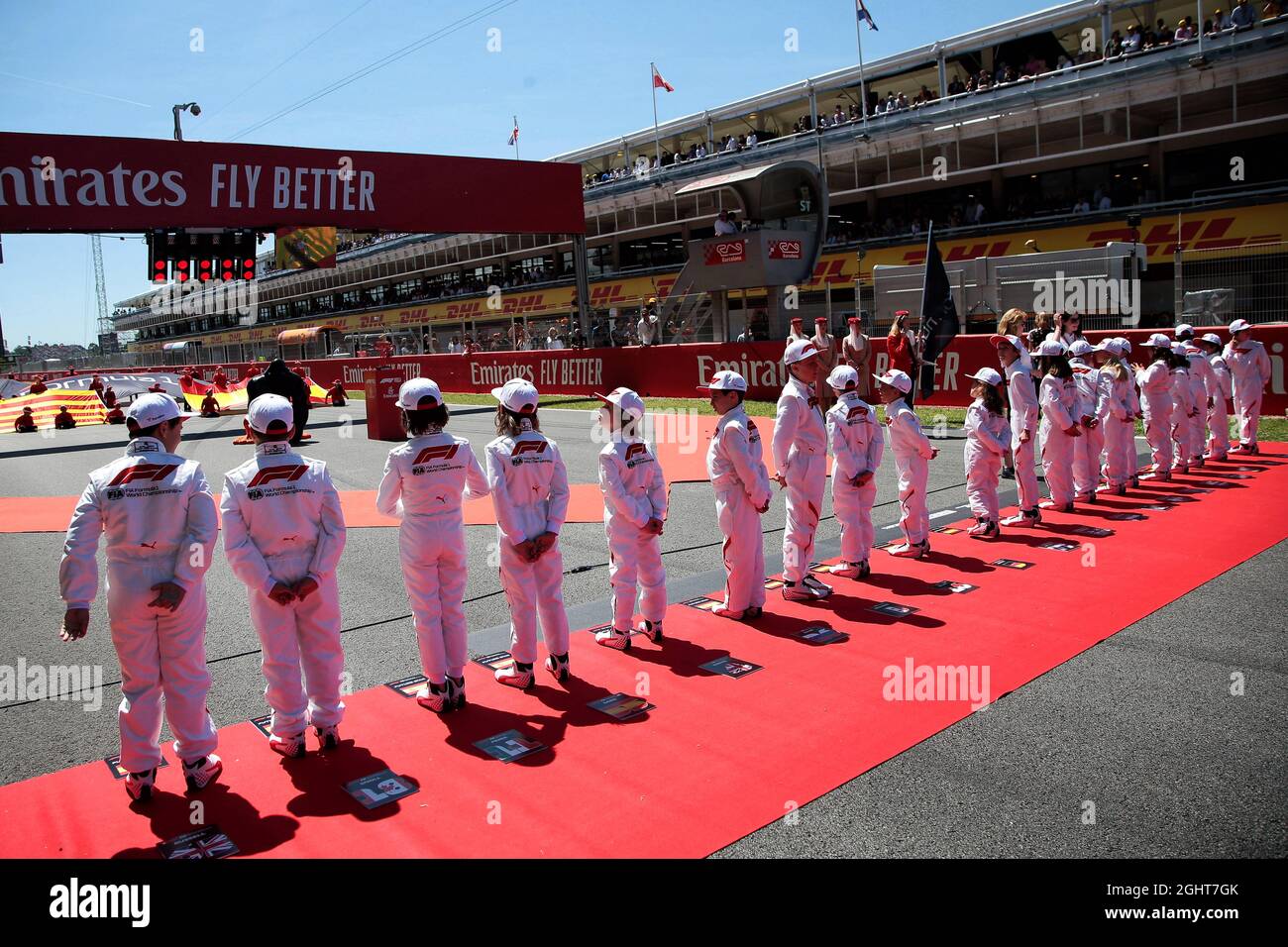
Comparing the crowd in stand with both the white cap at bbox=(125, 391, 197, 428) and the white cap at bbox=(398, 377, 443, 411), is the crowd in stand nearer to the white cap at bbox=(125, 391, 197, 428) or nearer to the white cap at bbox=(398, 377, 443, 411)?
the white cap at bbox=(398, 377, 443, 411)

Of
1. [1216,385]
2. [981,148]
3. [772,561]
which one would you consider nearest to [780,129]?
[981,148]

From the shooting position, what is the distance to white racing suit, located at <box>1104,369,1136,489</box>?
11.0 m

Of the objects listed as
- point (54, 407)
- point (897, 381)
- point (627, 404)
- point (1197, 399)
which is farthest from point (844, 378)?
point (54, 407)

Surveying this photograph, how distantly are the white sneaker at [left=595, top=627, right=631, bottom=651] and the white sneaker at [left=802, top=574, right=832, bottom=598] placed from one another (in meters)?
1.71

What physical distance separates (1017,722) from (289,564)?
13.0ft

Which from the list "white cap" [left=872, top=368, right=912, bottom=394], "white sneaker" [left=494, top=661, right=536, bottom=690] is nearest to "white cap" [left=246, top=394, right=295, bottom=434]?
"white sneaker" [left=494, top=661, right=536, bottom=690]

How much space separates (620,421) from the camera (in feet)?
21.0

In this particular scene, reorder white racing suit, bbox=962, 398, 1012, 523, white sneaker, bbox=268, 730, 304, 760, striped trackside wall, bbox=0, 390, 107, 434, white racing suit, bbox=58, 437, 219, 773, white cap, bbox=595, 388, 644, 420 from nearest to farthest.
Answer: white racing suit, bbox=58, 437, 219, 773 → white sneaker, bbox=268, 730, 304, 760 → white cap, bbox=595, 388, 644, 420 → white racing suit, bbox=962, 398, 1012, 523 → striped trackside wall, bbox=0, 390, 107, 434

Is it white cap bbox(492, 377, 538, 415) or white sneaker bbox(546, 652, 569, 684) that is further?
white sneaker bbox(546, 652, 569, 684)

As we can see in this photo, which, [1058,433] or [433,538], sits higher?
[1058,433]

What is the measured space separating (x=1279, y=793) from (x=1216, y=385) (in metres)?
10.4

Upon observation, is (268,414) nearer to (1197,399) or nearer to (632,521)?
(632,521)

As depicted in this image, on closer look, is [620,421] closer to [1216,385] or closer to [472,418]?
[1216,385]

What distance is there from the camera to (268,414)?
16.2ft
